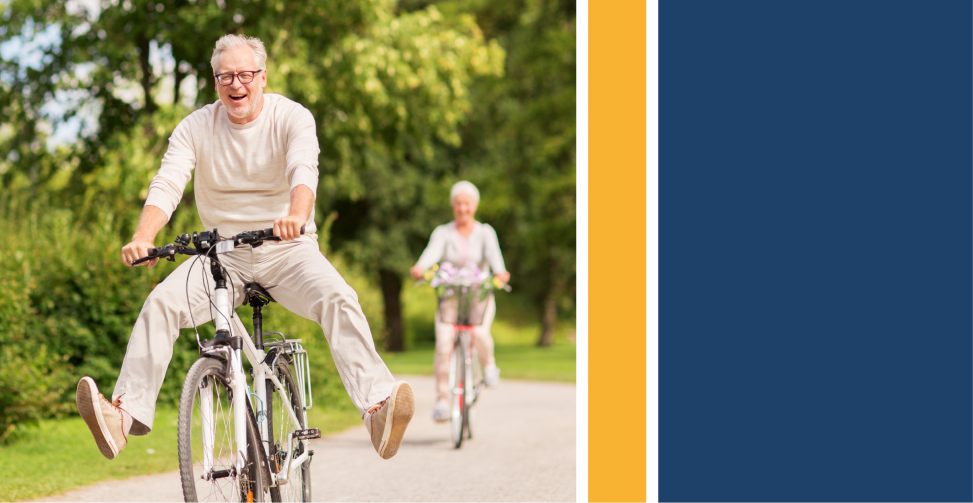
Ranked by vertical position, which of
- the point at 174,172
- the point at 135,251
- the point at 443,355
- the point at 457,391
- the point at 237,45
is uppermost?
the point at 237,45

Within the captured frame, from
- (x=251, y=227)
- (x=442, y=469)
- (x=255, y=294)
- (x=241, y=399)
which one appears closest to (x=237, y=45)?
(x=251, y=227)

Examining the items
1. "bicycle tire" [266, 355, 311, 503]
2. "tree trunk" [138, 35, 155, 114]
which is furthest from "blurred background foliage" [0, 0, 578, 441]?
"bicycle tire" [266, 355, 311, 503]

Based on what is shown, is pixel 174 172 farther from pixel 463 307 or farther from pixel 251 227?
pixel 463 307

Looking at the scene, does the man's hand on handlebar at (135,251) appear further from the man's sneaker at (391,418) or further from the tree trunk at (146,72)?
the tree trunk at (146,72)

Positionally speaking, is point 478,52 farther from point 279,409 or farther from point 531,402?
point 279,409

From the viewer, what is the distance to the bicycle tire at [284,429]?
3941 mm

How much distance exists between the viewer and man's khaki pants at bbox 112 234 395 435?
3.68 m

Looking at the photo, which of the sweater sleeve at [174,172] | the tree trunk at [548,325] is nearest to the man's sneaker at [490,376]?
the sweater sleeve at [174,172]

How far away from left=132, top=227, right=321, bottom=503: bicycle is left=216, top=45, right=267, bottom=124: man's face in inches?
21.7

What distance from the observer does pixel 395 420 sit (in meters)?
3.81

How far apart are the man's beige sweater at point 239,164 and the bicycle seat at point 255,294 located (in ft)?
0.79

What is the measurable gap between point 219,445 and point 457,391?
4.02m

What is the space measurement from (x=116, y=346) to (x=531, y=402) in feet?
15.0

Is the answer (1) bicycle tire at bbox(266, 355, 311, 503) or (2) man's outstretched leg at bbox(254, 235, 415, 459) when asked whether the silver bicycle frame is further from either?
(2) man's outstretched leg at bbox(254, 235, 415, 459)
